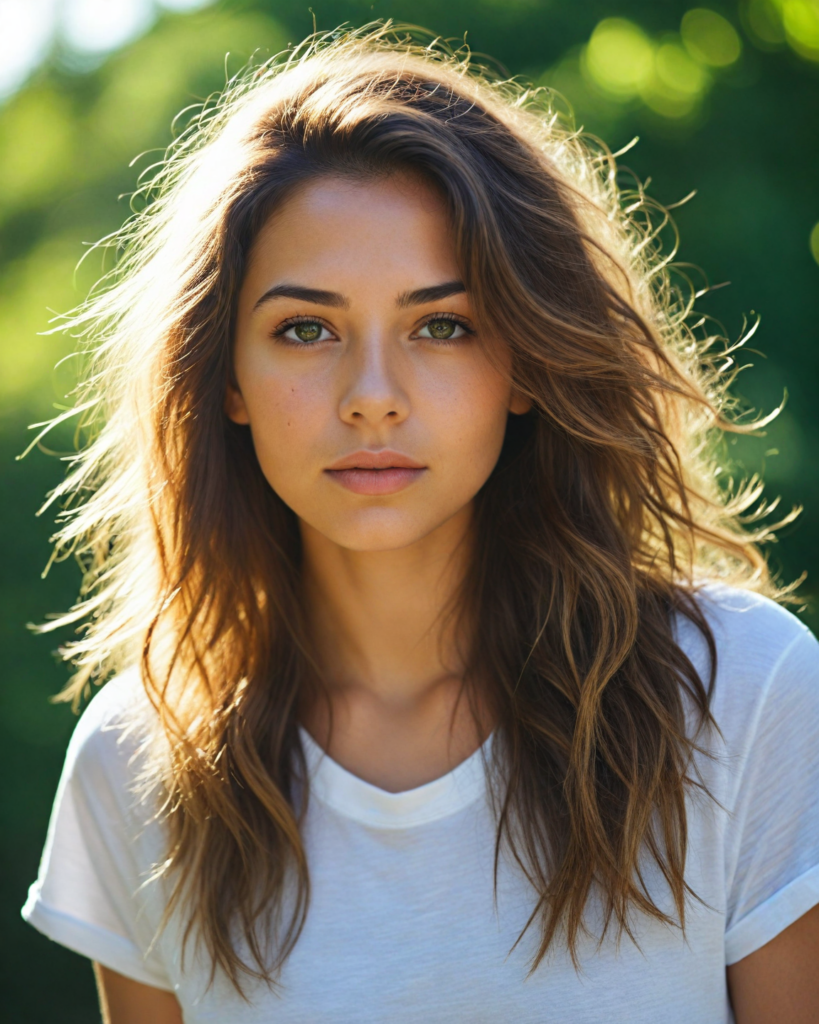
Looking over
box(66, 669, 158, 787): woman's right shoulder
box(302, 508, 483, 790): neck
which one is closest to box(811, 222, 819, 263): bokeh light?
box(302, 508, 483, 790): neck

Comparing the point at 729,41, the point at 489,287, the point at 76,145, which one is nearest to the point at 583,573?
the point at 489,287

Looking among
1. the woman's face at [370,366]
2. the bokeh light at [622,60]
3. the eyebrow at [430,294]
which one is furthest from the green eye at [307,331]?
the bokeh light at [622,60]

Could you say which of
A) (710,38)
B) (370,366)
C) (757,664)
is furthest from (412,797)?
(710,38)

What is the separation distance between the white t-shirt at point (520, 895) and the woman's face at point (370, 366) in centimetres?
46

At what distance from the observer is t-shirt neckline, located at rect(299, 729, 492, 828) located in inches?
65.1

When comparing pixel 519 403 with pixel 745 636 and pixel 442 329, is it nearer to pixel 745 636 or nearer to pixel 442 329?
pixel 442 329

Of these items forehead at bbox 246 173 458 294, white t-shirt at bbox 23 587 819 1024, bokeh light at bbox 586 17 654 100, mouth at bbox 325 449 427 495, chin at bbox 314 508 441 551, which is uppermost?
bokeh light at bbox 586 17 654 100

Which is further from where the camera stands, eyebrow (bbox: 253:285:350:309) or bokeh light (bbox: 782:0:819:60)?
bokeh light (bbox: 782:0:819:60)

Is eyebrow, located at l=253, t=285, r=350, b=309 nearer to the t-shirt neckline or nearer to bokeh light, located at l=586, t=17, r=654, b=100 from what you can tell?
the t-shirt neckline

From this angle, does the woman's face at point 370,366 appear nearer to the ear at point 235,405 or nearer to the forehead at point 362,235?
the forehead at point 362,235

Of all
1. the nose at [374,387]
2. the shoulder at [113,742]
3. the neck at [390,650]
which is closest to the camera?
the nose at [374,387]

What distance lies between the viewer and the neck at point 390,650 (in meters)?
1.77

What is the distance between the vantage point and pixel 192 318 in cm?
173

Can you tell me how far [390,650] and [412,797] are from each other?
300mm
